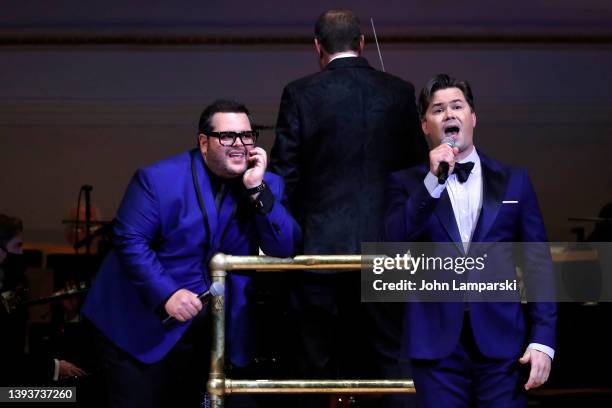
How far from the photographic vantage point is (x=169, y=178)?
4.02m

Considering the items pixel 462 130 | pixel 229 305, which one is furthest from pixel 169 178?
pixel 462 130

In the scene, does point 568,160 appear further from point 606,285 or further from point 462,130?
point 462,130

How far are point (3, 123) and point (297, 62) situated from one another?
95.7 inches

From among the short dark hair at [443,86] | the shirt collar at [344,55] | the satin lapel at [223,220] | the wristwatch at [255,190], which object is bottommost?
the satin lapel at [223,220]

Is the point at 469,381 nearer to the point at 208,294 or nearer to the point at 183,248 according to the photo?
the point at 208,294

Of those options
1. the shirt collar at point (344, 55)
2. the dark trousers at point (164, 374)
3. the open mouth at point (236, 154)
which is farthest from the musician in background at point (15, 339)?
the shirt collar at point (344, 55)

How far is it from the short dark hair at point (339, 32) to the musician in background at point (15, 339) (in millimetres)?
2203

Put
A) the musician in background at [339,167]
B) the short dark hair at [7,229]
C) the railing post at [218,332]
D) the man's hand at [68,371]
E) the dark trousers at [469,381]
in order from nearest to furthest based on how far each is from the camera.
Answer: the dark trousers at [469,381], the railing post at [218,332], the musician in background at [339,167], the man's hand at [68,371], the short dark hair at [7,229]

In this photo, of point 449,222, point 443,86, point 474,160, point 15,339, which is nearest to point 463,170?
point 474,160

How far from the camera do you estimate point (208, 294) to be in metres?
3.76

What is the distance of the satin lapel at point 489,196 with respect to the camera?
11.1 feet

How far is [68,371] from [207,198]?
213 centimetres

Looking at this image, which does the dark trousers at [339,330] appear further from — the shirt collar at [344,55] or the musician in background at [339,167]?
the shirt collar at [344,55]

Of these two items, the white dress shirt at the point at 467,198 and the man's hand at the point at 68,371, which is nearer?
the white dress shirt at the point at 467,198
